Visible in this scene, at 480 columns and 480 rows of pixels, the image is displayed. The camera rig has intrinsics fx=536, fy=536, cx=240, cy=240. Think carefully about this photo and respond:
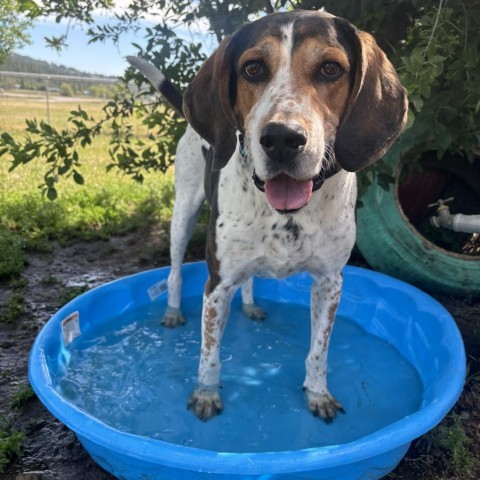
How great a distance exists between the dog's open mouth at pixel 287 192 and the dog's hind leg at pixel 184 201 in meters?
1.45

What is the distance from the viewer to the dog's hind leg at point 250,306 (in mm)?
3906

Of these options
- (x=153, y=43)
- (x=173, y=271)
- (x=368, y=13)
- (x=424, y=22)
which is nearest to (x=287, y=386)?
(x=173, y=271)

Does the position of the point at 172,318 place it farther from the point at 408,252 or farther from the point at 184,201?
the point at 408,252

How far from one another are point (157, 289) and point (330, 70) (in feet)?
7.94

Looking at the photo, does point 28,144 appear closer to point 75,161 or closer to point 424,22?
point 75,161

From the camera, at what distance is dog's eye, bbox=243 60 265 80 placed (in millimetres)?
2113

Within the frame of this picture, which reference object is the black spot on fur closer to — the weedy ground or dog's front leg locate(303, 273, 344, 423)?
dog's front leg locate(303, 273, 344, 423)

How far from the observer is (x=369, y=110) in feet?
6.92

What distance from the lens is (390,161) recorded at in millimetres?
3814

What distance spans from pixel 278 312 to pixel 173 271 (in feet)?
2.89

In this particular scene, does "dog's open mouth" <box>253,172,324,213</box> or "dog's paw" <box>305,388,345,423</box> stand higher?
"dog's open mouth" <box>253,172,324,213</box>

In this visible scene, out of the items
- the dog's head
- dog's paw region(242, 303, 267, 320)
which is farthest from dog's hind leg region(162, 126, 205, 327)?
the dog's head

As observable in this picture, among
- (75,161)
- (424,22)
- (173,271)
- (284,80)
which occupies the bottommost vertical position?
(173,271)

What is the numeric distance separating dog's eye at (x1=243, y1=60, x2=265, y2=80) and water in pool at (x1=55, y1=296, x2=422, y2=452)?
1.68 m
